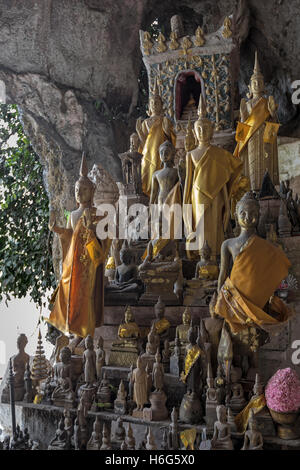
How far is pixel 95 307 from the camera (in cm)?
516

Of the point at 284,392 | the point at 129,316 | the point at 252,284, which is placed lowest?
the point at 284,392

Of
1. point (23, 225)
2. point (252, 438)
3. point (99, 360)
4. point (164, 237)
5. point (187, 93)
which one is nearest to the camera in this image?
point (252, 438)

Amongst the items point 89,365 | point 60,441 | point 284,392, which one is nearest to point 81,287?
point 89,365

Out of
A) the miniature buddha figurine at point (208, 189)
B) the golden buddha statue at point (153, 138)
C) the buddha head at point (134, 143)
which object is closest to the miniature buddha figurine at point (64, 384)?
the miniature buddha figurine at point (208, 189)

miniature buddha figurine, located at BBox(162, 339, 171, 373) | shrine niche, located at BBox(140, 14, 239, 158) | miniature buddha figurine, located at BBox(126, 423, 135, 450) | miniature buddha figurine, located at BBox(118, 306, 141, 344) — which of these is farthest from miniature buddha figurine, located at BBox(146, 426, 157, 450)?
shrine niche, located at BBox(140, 14, 239, 158)

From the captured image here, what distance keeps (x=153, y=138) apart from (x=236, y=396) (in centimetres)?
443

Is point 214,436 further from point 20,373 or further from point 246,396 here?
point 20,373

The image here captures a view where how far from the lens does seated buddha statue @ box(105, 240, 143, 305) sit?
18.1 ft

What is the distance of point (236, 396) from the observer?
Answer: 3.90 meters

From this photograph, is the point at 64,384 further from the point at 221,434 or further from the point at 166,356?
the point at 221,434

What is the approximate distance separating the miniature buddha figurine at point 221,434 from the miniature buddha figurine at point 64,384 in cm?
147

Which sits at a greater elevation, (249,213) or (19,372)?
(249,213)

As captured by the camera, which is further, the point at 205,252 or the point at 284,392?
the point at 205,252

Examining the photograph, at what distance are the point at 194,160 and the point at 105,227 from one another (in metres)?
1.33
